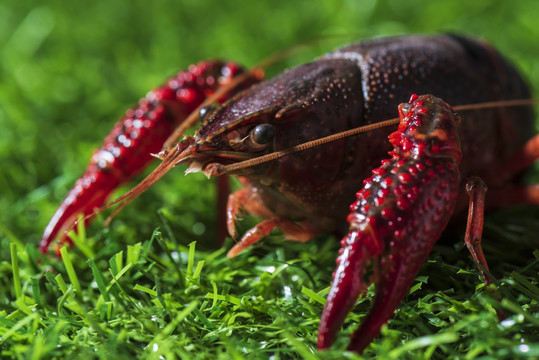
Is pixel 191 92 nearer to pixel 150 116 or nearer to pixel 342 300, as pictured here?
pixel 150 116

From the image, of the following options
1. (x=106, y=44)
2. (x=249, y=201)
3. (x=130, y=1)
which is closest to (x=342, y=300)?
(x=249, y=201)

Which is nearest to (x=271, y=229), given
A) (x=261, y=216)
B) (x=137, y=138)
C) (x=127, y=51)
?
(x=261, y=216)

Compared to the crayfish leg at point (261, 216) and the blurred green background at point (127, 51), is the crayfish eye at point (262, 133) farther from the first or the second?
the blurred green background at point (127, 51)

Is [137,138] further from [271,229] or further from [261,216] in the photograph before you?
[271,229]

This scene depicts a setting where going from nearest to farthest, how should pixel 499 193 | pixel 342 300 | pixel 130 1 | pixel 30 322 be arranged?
pixel 342 300
pixel 30 322
pixel 499 193
pixel 130 1

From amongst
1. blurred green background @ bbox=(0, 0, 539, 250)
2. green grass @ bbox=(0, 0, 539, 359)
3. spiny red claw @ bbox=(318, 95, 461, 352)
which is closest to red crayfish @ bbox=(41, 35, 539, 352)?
spiny red claw @ bbox=(318, 95, 461, 352)

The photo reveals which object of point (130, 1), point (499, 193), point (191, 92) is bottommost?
point (499, 193)

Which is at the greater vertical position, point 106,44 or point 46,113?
point 106,44

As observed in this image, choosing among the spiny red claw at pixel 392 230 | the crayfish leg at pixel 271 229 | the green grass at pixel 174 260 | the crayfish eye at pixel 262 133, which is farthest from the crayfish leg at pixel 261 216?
the spiny red claw at pixel 392 230
